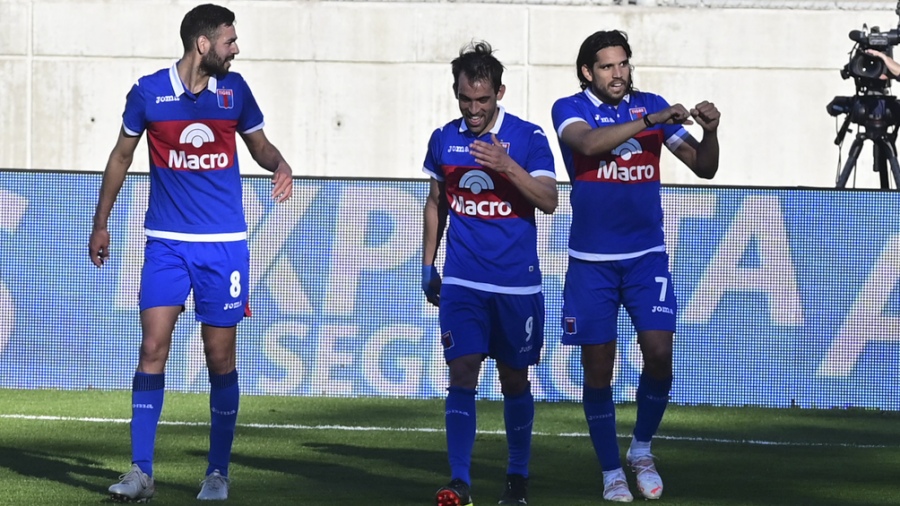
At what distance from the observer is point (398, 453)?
8.46 m

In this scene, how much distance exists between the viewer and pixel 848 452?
8766 millimetres

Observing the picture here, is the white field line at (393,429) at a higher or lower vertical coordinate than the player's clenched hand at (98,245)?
lower

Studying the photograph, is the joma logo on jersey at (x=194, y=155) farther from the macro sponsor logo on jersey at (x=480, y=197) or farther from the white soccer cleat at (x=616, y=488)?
the white soccer cleat at (x=616, y=488)

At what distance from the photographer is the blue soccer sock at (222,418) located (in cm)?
691

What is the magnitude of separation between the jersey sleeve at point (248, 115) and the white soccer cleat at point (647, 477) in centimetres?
227

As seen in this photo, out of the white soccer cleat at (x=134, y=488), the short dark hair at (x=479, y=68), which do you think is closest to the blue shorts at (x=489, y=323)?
the short dark hair at (x=479, y=68)

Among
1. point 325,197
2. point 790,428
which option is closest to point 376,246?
point 325,197

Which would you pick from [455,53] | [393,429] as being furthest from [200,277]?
[455,53]

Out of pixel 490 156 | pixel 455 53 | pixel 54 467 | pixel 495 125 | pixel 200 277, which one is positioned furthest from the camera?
pixel 455 53

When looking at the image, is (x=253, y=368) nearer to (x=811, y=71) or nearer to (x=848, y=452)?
(x=848, y=452)

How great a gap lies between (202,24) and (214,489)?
198 centimetres

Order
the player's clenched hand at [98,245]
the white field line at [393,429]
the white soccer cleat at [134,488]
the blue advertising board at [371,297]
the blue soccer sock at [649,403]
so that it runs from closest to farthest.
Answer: the white soccer cleat at [134,488] → the player's clenched hand at [98,245] → the blue soccer sock at [649,403] → the white field line at [393,429] → the blue advertising board at [371,297]

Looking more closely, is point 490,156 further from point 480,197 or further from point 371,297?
point 371,297

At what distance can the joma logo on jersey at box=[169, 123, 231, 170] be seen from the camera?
676cm
